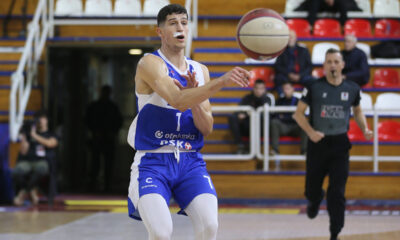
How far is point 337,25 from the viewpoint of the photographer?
14.4 metres

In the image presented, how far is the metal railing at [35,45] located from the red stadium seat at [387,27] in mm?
3584

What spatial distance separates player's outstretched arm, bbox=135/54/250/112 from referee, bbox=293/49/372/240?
3.26m

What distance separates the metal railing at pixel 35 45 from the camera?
11883 mm

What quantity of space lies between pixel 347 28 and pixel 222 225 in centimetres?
667

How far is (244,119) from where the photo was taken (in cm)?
1186

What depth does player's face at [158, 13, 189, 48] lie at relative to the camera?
15.6 ft

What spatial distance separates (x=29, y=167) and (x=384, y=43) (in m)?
6.82

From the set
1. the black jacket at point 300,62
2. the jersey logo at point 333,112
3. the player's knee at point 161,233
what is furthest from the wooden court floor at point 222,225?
the player's knee at point 161,233

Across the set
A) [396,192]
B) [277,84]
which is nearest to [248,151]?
[277,84]

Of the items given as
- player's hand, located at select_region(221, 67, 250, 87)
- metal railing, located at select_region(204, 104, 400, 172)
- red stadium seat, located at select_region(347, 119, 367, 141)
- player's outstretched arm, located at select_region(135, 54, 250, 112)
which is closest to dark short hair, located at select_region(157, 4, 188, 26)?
player's outstretched arm, located at select_region(135, 54, 250, 112)

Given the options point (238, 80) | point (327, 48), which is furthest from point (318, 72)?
point (238, 80)

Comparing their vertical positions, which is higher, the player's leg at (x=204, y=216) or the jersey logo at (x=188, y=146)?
the jersey logo at (x=188, y=146)

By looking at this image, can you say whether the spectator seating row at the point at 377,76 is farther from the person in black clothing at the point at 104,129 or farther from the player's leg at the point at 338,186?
the player's leg at the point at 338,186

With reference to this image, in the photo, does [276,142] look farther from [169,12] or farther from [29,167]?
[169,12]
